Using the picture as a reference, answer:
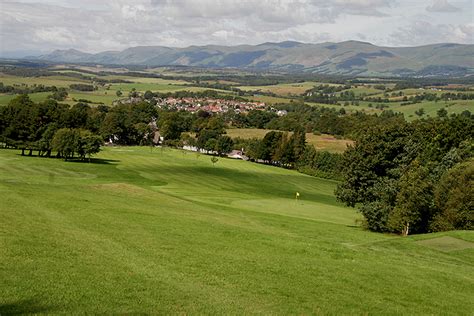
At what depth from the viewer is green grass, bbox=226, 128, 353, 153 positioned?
15488 centimetres

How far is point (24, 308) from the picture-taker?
558 inches

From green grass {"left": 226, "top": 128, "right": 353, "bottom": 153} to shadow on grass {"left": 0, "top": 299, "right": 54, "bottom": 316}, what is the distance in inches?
5433

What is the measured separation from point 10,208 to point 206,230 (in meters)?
11.3

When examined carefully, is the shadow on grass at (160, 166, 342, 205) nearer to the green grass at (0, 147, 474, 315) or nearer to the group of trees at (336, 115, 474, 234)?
the group of trees at (336, 115, 474, 234)

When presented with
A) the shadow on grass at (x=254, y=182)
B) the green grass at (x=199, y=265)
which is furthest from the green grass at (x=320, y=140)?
the green grass at (x=199, y=265)

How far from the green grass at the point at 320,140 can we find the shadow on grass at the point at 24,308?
137992 mm

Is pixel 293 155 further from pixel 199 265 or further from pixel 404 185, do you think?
pixel 199 265

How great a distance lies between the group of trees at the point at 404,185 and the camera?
4488 cm

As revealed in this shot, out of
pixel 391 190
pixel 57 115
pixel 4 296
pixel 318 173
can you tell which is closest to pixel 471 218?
pixel 391 190

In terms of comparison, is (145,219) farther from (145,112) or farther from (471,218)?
(145,112)

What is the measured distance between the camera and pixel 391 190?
4766cm

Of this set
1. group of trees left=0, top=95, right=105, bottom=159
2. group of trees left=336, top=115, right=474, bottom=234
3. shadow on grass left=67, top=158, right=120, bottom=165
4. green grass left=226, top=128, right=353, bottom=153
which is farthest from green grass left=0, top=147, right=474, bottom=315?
green grass left=226, top=128, right=353, bottom=153

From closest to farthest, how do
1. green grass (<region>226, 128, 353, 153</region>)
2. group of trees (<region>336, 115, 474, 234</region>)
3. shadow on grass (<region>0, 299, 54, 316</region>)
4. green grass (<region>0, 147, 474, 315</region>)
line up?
shadow on grass (<region>0, 299, 54, 316</region>) → green grass (<region>0, 147, 474, 315</region>) → group of trees (<region>336, 115, 474, 234</region>) → green grass (<region>226, 128, 353, 153</region>)

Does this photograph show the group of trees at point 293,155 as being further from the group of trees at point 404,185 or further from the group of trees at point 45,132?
the group of trees at point 404,185
